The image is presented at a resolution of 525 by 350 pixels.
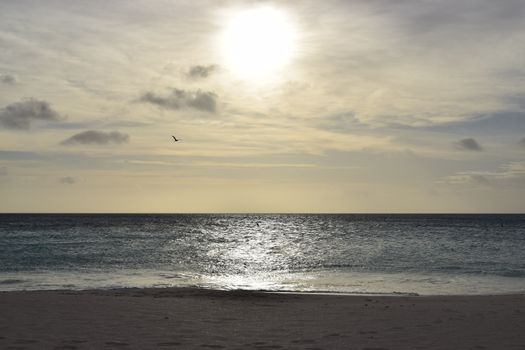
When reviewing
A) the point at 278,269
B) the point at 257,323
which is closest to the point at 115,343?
the point at 257,323

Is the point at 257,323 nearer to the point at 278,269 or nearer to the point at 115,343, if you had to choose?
the point at 115,343

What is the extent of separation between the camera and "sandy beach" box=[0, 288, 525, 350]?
47.1 ft

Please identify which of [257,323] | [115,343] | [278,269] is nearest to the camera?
[115,343]

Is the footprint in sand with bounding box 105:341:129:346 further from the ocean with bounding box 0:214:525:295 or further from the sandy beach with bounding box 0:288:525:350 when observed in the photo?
the ocean with bounding box 0:214:525:295

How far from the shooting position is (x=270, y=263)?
5184 cm

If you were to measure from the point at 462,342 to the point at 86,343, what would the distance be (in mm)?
9663

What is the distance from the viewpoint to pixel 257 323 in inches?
709

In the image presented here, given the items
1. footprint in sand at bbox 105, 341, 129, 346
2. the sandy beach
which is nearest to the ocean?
the sandy beach

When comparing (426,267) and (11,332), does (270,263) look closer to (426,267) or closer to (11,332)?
(426,267)

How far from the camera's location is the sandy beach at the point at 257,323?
1437 centimetres

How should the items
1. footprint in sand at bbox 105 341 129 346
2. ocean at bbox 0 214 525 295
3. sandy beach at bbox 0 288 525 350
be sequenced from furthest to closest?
ocean at bbox 0 214 525 295
sandy beach at bbox 0 288 525 350
footprint in sand at bbox 105 341 129 346

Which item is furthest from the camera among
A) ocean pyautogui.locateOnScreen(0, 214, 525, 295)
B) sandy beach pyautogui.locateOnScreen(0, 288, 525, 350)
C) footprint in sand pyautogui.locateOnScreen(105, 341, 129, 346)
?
ocean pyautogui.locateOnScreen(0, 214, 525, 295)

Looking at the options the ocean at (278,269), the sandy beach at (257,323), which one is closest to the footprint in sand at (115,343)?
the sandy beach at (257,323)

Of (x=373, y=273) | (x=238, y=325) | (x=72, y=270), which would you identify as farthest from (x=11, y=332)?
(x=373, y=273)
